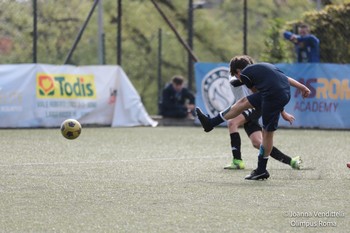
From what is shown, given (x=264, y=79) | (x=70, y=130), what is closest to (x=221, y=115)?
(x=264, y=79)

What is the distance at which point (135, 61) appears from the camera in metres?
35.7

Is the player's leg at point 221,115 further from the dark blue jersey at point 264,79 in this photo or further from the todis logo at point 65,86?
the todis logo at point 65,86

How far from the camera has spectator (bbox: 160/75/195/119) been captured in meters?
24.2

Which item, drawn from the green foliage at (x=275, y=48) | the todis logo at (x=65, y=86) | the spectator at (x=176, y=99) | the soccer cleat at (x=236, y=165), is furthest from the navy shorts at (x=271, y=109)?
the green foliage at (x=275, y=48)

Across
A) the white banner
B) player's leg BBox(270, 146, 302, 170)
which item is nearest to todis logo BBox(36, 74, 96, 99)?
the white banner

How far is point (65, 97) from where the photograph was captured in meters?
22.8

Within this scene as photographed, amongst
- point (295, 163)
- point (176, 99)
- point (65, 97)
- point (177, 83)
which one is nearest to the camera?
point (295, 163)

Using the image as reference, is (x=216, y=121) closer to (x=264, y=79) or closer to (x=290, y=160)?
(x=264, y=79)

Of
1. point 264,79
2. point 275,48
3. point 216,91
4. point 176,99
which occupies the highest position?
point 264,79

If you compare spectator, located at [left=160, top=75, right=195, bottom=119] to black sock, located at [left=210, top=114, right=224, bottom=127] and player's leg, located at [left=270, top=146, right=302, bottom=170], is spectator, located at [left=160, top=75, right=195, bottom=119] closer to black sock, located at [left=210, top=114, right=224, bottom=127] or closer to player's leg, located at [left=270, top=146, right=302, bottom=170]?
player's leg, located at [left=270, top=146, right=302, bottom=170]

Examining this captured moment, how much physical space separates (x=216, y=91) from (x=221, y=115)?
1112cm

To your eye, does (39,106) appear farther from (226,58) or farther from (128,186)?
(226,58)

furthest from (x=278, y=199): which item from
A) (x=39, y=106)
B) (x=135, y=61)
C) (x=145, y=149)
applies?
(x=135, y=61)

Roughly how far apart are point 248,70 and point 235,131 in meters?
2.05
